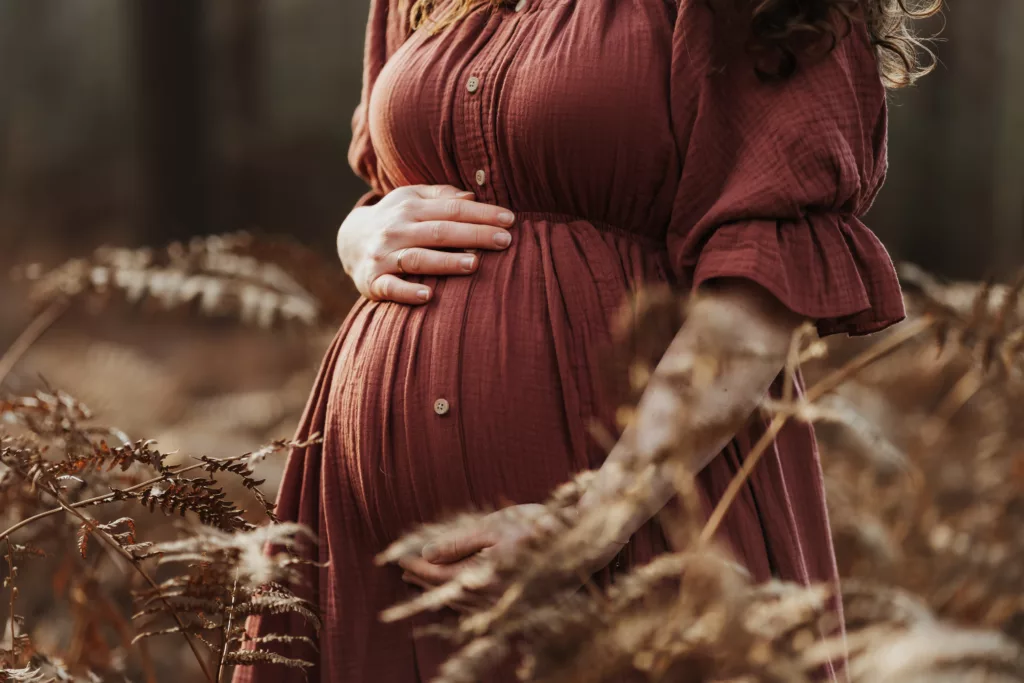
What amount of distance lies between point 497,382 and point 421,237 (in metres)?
0.22

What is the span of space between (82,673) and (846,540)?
161 cm

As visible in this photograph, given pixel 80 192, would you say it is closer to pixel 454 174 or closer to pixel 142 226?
pixel 142 226

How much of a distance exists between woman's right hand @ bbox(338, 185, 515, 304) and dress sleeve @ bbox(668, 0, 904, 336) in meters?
0.23

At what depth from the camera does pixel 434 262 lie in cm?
111

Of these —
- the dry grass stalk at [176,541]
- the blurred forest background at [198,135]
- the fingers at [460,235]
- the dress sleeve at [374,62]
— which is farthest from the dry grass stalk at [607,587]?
the blurred forest background at [198,135]

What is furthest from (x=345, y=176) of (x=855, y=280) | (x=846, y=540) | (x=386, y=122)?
(x=855, y=280)

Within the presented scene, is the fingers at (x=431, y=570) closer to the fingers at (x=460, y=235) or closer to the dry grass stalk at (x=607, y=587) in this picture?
the dry grass stalk at (x=607, y=587)

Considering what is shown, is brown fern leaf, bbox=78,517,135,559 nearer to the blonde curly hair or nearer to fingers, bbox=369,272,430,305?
fingers, bbox=369,272,430,305

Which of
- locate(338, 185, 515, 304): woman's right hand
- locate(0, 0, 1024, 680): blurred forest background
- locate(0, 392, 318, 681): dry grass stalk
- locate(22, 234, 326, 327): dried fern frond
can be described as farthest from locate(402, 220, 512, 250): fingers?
locate(0, 0, 1024, 680): blurred forest background

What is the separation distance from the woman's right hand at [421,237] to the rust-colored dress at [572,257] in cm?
2

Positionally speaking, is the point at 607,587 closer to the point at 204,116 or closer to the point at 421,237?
the point at 421,237

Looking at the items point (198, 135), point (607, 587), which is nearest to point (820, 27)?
point (607, 587)

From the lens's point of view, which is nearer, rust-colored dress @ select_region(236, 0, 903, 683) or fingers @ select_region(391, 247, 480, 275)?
rust-colored dress @ select_region(236, 0, 903, 683)

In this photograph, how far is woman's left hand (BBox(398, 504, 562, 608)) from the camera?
0.91 metres
